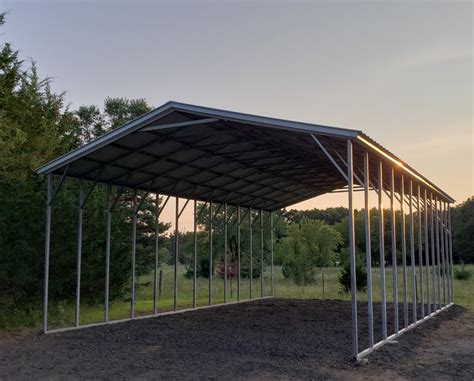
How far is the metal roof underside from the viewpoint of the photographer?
8930 millimetres

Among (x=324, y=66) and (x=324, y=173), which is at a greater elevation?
(x=324, y=66)

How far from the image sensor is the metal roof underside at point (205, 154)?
893 centimetres

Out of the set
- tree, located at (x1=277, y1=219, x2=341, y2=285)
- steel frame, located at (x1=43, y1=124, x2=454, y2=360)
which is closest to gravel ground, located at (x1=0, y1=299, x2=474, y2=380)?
steel frame, located at (x1=43, y1=124, x2=454, y2=360)

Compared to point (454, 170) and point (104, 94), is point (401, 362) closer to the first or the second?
point (454, 170)

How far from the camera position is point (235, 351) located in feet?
26.7

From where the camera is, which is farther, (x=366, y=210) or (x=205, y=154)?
(x=205, y=154)

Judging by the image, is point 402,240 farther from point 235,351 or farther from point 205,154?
point 205,154

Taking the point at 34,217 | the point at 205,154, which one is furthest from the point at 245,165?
the point at 34,217

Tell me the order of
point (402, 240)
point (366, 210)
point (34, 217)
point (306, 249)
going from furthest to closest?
1. point (306, 249)
2. point (34, 217)
3. point (402, 240)
4. point (366, 210)

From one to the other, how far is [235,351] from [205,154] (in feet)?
16.2

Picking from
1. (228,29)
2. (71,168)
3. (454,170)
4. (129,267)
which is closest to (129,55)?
(228,29)

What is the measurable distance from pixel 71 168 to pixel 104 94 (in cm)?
1929

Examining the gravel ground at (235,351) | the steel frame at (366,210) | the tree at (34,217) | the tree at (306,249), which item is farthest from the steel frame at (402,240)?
the tree at (306,249)

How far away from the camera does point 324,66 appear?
12.4 metres
